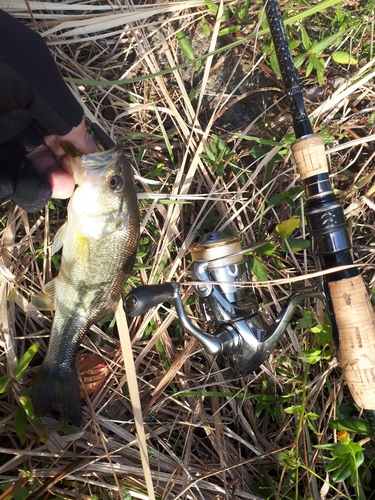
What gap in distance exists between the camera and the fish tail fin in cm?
211

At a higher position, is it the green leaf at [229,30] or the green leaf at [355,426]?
the green leaf at [229,30]

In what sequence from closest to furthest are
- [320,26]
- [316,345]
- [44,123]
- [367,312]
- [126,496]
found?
[367,312]
[44,123]
[126,496]
[316,345]
[320,26]

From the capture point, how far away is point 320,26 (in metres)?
2.51

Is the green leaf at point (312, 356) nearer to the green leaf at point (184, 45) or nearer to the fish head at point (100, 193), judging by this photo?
the fish head at point (100, 193)

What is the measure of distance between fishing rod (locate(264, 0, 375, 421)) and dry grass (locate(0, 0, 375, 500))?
491 millimetres

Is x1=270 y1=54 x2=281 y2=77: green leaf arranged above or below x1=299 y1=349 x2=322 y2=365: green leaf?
above

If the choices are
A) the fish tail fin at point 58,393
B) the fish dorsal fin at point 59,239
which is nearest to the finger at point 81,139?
the fish dorsal fin at point 59,239

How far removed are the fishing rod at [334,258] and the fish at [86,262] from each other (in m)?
0.78

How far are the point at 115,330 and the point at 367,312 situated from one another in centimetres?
133

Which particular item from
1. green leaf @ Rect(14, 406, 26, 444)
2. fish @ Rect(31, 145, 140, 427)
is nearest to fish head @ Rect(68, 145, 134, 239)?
fish @ Rect(31, 145, 140, 427)

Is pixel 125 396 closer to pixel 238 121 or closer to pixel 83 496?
pixel 83 496

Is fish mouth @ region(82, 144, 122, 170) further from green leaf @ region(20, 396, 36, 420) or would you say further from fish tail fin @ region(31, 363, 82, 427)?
green leaf @ region(20, 396, 36, 420)

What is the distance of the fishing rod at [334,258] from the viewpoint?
1703 millimetres

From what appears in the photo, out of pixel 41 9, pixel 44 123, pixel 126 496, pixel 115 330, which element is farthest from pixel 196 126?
pixel 126 496
